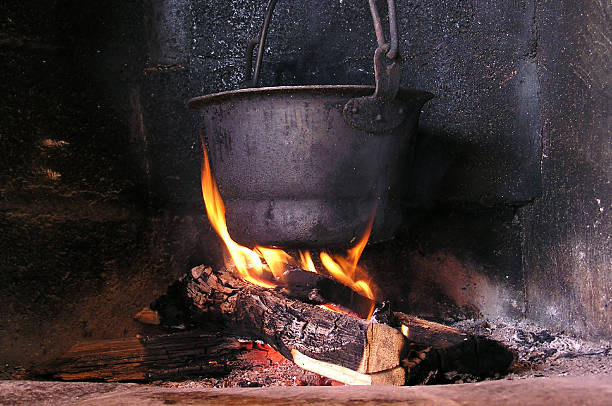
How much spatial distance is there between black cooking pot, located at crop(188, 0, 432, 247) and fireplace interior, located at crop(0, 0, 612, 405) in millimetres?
53

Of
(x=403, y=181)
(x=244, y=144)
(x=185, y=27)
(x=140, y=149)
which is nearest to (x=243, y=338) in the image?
(x=244, y=144)

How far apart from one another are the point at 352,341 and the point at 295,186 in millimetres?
553

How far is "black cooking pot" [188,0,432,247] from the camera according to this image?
1.83 metres

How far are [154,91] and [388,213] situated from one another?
1150 millimetres

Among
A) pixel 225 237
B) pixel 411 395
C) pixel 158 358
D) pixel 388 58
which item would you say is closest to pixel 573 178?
pixel 388 58

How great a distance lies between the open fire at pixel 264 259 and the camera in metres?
2.21

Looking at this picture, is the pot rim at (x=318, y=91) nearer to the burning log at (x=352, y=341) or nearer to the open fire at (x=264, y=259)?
the open fire at (x=264, y=259)

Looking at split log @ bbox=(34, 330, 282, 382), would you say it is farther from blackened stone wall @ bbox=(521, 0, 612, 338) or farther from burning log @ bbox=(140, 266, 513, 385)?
blackened stone wall @ bbox=(521, 0, 612, 338)

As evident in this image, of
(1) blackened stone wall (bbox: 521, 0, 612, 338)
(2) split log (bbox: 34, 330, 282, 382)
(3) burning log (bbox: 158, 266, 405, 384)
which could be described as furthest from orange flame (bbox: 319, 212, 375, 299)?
(1) blackened stone wall (bbox: 521, 0, 612, 338)

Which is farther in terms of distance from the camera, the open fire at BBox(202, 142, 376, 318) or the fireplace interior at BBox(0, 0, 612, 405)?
the open fire at BBox(202, 142, 376, 318)

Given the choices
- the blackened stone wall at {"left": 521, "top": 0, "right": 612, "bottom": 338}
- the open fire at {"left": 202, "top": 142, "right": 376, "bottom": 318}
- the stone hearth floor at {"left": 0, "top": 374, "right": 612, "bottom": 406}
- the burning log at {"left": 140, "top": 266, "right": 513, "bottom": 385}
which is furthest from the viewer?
the open fire at {"left": 202, "top": 142, "right": 376, "bottom": 318}

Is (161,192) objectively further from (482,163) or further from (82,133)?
(482,163)

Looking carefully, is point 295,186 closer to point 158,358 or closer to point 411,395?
point 158,358

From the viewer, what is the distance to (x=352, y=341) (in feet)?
5.26
